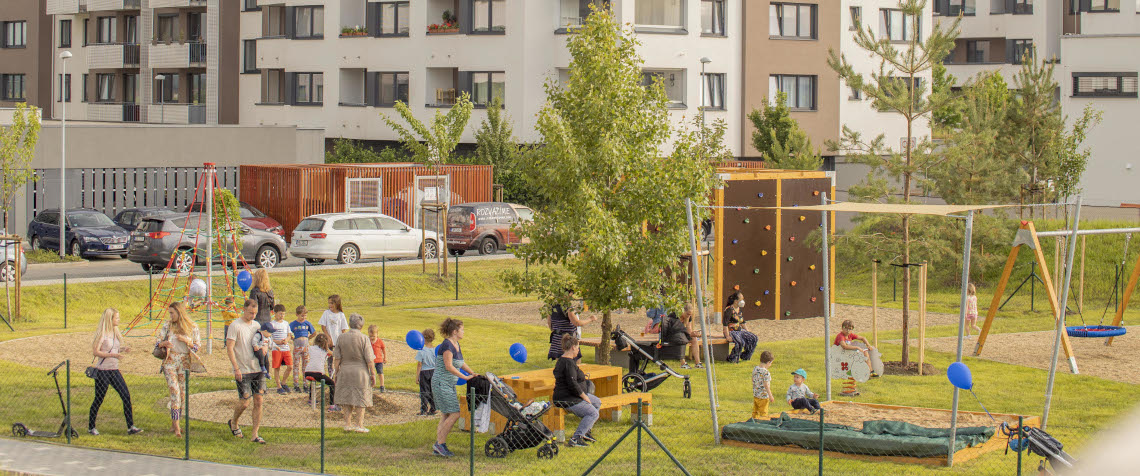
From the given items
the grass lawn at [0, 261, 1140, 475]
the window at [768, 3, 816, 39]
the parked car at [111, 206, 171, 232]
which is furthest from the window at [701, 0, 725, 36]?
the grass lawn at [0, 261, 1140, 475]

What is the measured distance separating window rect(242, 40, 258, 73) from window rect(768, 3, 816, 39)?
24.4m

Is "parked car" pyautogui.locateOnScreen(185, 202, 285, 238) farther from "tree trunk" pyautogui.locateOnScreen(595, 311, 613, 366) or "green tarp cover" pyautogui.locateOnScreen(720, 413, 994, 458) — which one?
"green tarp cover" pyautogui.locateOnScreen(720, 413, 994, 458)

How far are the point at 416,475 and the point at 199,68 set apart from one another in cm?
5352

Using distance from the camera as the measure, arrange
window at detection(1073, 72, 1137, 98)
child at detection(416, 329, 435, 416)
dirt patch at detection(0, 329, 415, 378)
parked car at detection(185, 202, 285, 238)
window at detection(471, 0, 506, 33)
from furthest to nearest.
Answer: window at detection(1073, 72, 1137, 98) < window at detection(471, 0, 506, 33) < parked car at detection(185, 202, 285, 238) < dirt patch at detection(0, 329, 415, 378) < child at detection(416, 329, 435, 416)

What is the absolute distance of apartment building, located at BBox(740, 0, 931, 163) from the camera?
171 feet

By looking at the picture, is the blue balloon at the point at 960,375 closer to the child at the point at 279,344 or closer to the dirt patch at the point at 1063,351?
the dirt patch at the point at 1063,351

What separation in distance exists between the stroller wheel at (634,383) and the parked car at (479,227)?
20589mm

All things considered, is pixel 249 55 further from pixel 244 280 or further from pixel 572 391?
pixel 572 391

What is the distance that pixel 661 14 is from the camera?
164ft

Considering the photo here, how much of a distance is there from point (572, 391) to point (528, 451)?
2.82 feet

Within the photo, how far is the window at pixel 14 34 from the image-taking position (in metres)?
71.0

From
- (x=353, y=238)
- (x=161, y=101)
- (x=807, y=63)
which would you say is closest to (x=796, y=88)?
(x=807, y=63)

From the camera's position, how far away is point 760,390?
15.7 metres

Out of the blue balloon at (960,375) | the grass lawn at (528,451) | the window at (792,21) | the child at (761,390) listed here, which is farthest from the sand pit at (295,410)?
the window at (792,21)
